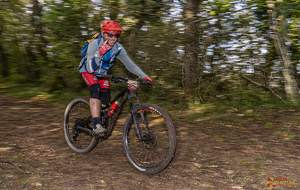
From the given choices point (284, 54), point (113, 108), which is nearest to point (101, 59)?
point (113, 108)

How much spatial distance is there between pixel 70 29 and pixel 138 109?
4863 mm

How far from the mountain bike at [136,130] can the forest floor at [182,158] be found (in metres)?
0.18

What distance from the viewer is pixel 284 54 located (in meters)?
6.46

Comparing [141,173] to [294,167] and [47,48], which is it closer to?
[294,167]

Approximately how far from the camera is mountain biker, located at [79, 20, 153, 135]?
11.5 feet

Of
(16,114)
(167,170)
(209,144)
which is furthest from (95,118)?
(16,114)

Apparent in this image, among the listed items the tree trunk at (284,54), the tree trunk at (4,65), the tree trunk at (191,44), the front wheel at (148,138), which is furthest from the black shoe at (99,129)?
A: the tree trunk at (4,65)

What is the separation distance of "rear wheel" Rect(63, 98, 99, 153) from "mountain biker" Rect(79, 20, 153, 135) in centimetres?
39

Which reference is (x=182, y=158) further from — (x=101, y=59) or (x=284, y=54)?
(x=284, y=54)

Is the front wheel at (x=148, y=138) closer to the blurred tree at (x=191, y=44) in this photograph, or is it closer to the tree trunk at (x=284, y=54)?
the blurred tree at (x=191, y=44)

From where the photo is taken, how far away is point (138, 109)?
3.38 m

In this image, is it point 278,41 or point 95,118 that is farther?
point 278,41

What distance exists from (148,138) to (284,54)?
501 centimetres

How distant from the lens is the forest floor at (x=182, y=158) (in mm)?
3053
